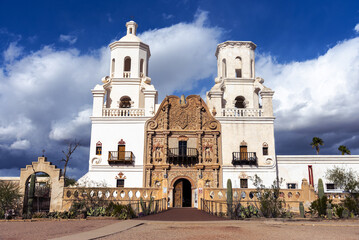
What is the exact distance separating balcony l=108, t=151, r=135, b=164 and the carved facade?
56.8 inches

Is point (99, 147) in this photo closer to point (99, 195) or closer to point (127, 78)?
point (127, 78)

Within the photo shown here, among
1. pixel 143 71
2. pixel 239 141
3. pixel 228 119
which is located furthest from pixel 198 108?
pixel 143 71

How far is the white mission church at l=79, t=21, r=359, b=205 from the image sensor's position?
29969mm

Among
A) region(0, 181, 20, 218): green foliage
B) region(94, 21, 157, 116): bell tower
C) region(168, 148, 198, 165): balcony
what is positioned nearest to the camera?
region(0, 181, 20, 218): green foliage

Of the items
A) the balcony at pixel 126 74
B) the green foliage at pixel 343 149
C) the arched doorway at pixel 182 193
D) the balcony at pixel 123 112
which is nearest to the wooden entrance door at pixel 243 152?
the arched doorway at pixel 182 193

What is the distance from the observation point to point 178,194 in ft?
98.1

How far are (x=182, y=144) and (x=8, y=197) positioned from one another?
16055 mm

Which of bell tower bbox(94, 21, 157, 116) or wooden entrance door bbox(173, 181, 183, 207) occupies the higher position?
bell tower bbox(94, 21, 157, 116)

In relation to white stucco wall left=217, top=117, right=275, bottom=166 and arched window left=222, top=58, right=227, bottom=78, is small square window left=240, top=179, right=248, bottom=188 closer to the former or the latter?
white stucco wall left=217, top=117, right=275, bottom=166

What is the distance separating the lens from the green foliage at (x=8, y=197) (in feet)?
62.4

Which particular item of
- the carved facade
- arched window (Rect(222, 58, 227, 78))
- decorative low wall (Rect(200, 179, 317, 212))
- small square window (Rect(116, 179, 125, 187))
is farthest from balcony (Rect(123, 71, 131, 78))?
decorative low wall (Rect(200, 179, 317, 212))

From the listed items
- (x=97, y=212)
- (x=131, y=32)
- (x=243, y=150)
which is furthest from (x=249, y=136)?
(x=131, y=32)

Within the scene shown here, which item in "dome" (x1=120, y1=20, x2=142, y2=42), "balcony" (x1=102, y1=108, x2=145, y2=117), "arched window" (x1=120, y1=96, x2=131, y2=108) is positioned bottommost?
"balcony" (x1=102, y1=108, x2=145, y2=117)

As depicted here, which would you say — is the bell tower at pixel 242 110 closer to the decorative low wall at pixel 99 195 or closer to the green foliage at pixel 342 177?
the green foliage at pixel 342 177
